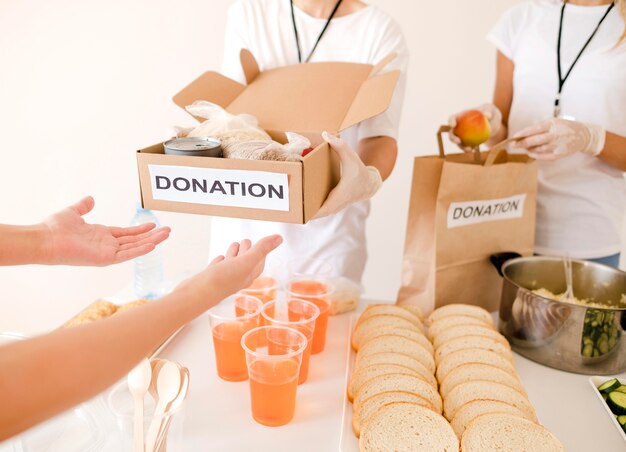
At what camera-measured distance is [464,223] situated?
140cm

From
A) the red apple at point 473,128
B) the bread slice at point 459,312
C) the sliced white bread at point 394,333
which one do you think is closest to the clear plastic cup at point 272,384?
the sliced white bread at point 394,333

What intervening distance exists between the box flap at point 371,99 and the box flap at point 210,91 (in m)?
0.36

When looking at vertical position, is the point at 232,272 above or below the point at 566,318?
above

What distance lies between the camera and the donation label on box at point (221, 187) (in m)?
0.92

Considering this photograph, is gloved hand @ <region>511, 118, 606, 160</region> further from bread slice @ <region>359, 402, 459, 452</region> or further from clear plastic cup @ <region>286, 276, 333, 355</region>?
bread slice @ <region>359, 402, 459, 452</region>

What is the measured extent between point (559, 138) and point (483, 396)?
0.76 m

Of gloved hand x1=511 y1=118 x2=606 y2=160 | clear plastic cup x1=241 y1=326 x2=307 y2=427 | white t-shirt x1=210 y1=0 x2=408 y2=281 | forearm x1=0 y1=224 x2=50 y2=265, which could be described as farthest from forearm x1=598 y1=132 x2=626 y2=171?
forearm x1=0 y1=224 x2=50 y2=265

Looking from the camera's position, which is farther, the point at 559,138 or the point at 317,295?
the point at 559,138

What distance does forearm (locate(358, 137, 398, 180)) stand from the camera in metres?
1.51

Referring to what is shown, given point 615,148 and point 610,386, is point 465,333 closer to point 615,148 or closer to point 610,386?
point 610,386

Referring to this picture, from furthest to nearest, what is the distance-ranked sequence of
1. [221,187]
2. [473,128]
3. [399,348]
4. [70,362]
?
[473,128]
[399,348]
[221,187]
[70,362]

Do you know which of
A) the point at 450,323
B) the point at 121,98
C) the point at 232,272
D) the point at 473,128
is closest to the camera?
the point at 232,272

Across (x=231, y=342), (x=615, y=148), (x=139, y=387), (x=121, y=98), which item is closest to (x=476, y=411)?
(x=231, y=342)

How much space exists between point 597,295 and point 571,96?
0.63 meters
